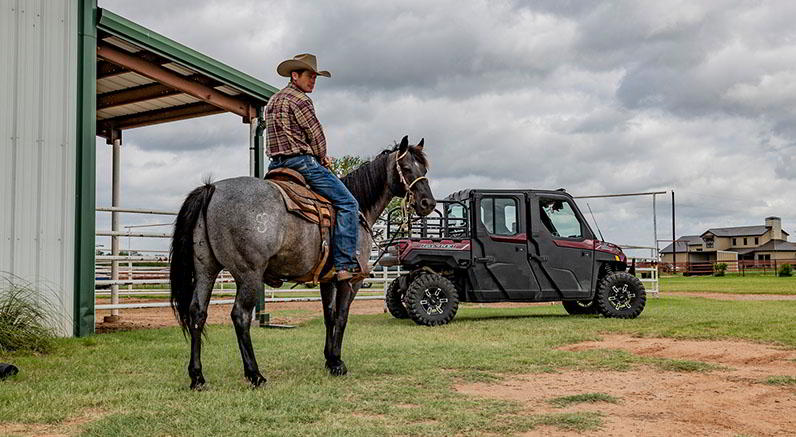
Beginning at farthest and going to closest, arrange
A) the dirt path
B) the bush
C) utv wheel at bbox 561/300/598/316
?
utv wheel at bbox 561/300/598/316 → the bush → the dirt path

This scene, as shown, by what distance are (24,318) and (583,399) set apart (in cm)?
600

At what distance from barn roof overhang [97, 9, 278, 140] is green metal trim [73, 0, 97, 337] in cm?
25

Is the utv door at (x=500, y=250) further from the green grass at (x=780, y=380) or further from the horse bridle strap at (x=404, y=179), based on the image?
the green grass at (x=780, y=380)

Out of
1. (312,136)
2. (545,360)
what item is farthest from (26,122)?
(545,360)

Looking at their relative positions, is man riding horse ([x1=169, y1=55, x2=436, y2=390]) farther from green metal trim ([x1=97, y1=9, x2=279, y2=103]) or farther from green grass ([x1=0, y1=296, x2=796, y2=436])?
green metal trim ([x1=97, y1=9, x2=279, y2=103])

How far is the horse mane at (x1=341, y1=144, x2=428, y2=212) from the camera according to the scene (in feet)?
22.8

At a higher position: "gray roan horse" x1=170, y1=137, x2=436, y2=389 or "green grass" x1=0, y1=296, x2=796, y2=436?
"gray roan horse" x1=170, y1=137, x2=436, y2=389

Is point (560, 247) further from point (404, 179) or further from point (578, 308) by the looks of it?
point (404, 179)

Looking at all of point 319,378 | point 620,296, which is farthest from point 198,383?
point 620,296

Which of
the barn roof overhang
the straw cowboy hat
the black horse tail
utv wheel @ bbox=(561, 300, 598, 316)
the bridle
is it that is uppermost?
the barn roof overhang

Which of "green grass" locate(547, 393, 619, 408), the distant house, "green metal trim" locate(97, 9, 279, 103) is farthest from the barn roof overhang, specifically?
the distant house

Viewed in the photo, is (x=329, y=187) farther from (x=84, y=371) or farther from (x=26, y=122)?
(x=26, y=122)

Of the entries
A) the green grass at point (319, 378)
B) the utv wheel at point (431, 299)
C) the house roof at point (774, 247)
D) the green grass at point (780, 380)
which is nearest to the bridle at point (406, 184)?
the green grass at point (319, 378)

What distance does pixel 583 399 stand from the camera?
5094 millimetres
